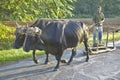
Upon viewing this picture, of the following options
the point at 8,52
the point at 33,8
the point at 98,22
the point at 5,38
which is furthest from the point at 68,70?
→ the point at 5,38

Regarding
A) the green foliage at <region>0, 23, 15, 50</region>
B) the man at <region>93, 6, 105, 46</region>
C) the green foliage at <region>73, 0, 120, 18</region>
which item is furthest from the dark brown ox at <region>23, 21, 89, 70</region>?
the green foliage at <region>73, 0, 120, 18</region>

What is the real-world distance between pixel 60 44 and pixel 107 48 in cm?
524

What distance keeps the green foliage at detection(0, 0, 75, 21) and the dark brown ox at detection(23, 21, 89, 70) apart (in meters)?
5.29

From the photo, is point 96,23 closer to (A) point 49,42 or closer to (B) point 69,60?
(B) point 69,60

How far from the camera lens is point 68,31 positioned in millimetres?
13602

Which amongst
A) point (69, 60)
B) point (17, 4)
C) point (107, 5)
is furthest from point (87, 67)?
point (107, 5)

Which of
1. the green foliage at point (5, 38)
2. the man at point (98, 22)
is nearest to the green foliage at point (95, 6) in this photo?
the green foliage at point (5, 38)

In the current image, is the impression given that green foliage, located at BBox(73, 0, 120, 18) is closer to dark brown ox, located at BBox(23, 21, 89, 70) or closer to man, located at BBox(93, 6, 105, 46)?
man, located at BBox(93, 6, 105, 46)

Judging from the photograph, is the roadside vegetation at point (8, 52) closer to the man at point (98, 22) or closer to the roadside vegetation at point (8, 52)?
the roadside vegetation at point (8, 52)

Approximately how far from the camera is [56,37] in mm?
12945

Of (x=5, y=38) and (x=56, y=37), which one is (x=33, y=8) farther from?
(x=56, y=37)

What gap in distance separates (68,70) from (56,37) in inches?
53.5

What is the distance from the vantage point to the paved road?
12.3 meters

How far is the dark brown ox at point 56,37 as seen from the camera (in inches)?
482
